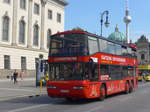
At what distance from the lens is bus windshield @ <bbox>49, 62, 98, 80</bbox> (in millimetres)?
15617

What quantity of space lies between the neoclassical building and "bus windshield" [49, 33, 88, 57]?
3269 cm

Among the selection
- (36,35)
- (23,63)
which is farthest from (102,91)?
(36,35)

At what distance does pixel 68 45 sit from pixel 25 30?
4007 centimetres

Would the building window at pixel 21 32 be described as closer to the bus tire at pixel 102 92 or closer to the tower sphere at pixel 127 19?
the bus tire at pixel 102 92

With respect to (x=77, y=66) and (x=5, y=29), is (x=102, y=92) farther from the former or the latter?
(x=5, y=29)

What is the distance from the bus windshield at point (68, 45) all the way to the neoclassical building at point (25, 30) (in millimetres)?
32686

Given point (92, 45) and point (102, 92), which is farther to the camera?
point (102, 92)

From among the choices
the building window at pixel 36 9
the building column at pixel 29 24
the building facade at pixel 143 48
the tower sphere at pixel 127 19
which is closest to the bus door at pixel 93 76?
the building column at pixel 29 24

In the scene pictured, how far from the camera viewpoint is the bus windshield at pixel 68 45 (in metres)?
15.8

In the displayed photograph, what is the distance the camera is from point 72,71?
15703 mm

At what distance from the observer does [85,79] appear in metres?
15.6

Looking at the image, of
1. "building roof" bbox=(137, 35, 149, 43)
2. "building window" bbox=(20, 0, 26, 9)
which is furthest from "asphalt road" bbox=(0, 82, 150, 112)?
"building roof" bbox=(137, 35, 149, 43)

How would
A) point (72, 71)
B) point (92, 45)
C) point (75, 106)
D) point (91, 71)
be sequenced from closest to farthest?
point (75, 106) < point (72, 71) < point (91, 71) < point (92, 45)

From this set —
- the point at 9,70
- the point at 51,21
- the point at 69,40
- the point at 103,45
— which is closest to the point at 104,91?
the point at 103,45
